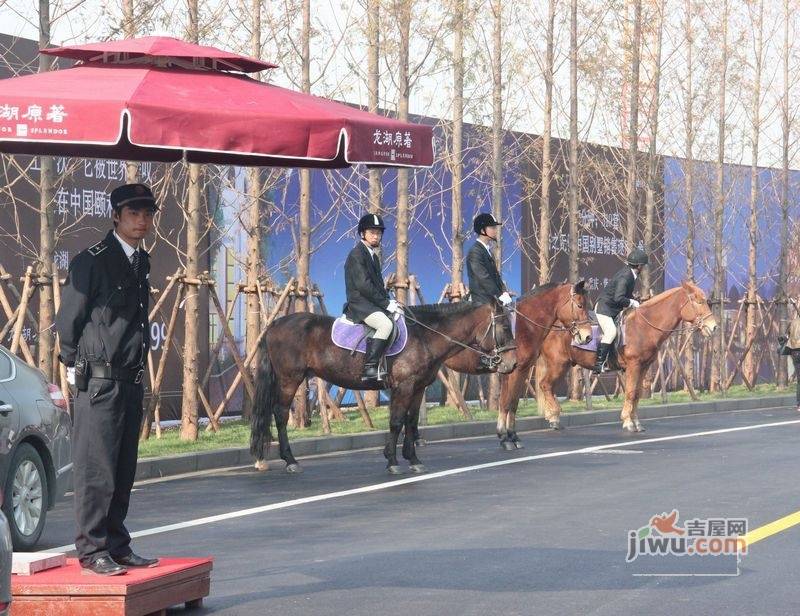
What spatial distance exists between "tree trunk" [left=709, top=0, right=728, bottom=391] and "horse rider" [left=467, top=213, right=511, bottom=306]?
15452mm

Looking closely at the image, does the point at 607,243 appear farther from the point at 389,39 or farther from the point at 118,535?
the point at 118,535

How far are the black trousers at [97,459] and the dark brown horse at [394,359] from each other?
7.65 meters

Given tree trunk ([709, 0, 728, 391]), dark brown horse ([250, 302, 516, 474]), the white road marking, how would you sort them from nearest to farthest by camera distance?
the white road marking
dark brown horse ([250, 302, 516, 474])
tree trunk ([709, 0, 728, 391])

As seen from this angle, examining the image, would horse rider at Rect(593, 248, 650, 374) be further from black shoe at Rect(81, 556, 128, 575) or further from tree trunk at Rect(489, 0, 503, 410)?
black shoe at Rect(81, 556, 128, 575)

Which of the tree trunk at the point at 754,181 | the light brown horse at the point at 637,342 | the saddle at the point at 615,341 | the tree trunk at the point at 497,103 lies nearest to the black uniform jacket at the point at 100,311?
the saddle at the point at 615,341

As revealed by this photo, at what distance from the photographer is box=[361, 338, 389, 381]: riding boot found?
15453 millimetres

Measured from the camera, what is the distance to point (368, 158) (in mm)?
8953

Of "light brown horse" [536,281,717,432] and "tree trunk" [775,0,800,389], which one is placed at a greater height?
"tree trunk" [775,0,800,389]

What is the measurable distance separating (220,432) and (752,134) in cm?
1887

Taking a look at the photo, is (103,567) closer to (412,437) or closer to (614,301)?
(412,437)

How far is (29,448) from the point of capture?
10.6 m

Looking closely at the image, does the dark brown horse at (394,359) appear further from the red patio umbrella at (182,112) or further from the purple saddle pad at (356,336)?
the red patio umbrella at (182,112)

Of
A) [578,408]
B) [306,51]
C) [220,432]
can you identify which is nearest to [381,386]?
[220,432]

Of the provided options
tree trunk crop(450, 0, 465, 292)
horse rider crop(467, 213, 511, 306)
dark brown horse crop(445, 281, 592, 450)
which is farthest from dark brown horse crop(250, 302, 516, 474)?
tree trunk crop(450, 0, 465, 292)
